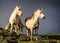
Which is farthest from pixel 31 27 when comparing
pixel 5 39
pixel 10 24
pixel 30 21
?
pixel 5 39

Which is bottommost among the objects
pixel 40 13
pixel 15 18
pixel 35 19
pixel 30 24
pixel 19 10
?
pixel 30 24

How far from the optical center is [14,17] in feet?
47.9

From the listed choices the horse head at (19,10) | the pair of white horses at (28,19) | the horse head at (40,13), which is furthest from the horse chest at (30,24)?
the horse head at (19,10)

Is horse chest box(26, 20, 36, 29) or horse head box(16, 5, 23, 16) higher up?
horse head box(16, 5, 23, 16)

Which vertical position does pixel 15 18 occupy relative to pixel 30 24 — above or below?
above

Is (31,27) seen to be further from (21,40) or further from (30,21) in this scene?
(21,40)

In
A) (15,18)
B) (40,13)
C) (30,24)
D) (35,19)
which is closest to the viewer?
(40,13)

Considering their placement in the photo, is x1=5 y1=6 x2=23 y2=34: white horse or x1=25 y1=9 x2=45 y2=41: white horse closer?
x1=25 y1=9 x2=45 y2=41: white horse

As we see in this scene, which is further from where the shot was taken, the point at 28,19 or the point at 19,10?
the point at 28,19

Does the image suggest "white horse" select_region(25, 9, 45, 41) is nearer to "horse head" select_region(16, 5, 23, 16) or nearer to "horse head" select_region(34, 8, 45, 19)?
"horse head" select_region(34, 8, 45, 19)

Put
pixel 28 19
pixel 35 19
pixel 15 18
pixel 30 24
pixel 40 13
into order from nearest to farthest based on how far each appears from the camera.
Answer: pixel 40 13
pixel 35 19
pixel 30 24
pixel 15 18
pixel 28 19

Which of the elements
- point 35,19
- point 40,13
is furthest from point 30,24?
point 40,13

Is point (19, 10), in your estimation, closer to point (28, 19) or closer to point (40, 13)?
point (28, 19)

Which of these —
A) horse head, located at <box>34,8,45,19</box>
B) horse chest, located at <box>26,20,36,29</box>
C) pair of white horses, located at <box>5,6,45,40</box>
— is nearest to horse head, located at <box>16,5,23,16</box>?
pair of white horses, located at <box>5,6,45,40</box>
